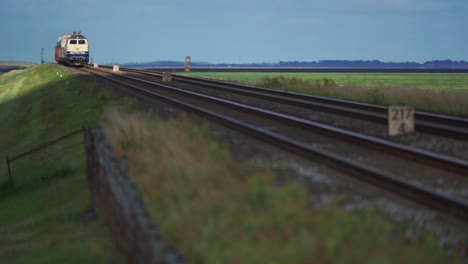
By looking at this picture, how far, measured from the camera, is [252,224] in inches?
272

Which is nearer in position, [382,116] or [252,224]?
[252,224]

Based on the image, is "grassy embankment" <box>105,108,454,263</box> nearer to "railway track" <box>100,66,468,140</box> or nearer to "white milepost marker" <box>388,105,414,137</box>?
"white milepost marker" <box>388,105,414,137</box>

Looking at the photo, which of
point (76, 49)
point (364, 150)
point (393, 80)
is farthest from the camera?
point (393, 80)

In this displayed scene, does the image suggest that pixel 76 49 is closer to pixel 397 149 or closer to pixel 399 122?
pixel 399 122

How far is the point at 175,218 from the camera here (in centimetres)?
703

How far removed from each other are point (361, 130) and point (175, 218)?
12626 mm

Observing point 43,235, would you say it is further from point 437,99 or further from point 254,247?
point 437,99

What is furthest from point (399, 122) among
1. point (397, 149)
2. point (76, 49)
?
point (76, 49)

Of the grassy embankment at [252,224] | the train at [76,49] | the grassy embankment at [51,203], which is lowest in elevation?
the grassy embankment at [51,203]

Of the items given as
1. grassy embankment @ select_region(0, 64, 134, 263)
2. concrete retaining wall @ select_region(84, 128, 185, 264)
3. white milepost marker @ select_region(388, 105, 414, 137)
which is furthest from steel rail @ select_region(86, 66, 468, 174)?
grassy embankment @ select_region(0, 64, 134, 263)

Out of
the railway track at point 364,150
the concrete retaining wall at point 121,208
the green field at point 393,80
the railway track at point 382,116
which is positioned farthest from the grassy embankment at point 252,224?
the green field at point 393,80

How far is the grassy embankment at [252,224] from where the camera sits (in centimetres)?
620

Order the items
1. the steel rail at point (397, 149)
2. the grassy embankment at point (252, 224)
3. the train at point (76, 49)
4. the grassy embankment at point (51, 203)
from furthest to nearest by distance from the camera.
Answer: the train at point (76, 49) < the steel rail at point (397, 149) < the grassy embankment at point (51, 203) < the grassy embankment at point (252, 224)

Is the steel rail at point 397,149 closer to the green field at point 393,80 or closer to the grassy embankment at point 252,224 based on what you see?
the grassy embankment at point 252,224
